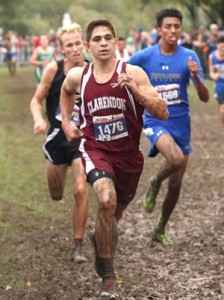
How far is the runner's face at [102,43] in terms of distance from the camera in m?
5.57

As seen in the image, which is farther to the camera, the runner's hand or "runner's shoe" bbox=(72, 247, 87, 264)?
"runner's shoe" bbox=(72, 247, 87, 264)

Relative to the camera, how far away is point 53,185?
293 inches

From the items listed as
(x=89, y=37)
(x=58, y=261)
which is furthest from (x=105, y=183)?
(x=58, y=261)

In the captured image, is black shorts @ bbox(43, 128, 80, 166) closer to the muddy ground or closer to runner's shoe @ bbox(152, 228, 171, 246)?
the muddy ground

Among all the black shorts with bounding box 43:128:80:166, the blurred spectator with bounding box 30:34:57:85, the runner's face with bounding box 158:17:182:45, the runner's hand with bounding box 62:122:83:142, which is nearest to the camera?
the runner's hand with bounding box 62:122:83:142

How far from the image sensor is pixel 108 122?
5.58m

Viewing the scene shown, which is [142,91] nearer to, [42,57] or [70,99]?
[70,99]

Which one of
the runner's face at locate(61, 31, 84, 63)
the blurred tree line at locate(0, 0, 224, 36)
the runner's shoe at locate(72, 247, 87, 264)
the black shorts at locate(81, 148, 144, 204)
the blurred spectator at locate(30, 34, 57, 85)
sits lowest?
the blurred tree line at locate(0, 0, 224, 36)

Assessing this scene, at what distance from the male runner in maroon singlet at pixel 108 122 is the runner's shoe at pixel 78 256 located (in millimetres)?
1140

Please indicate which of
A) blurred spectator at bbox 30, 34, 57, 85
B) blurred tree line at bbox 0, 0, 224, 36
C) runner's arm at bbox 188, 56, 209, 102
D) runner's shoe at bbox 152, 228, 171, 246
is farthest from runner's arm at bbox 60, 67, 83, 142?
blurred tree line at bbox 0, 0, 224, 36

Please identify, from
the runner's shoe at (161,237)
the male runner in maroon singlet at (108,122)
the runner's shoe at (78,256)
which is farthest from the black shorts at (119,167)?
the runner's shoe at (161,237)

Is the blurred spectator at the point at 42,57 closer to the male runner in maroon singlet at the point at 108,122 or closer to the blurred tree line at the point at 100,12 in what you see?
the male runner in maroon singlet at the point at 108,122

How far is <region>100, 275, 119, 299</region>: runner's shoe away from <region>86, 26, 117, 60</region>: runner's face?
63.1 inches

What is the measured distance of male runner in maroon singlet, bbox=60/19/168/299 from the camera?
5387 mm
